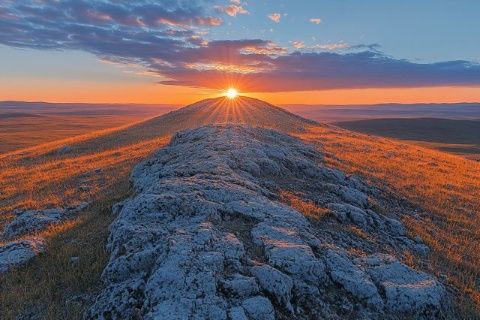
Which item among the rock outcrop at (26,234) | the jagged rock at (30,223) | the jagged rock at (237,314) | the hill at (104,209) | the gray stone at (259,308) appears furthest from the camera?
the jagged rock at (30,223)

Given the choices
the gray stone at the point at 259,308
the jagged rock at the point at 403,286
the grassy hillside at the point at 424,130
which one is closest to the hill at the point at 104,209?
the jagged rock at the point at 403,286

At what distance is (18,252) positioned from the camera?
36.4 feet

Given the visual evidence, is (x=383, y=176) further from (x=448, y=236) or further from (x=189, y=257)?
(x=189, y=257)

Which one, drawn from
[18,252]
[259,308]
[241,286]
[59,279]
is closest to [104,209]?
[18,252]

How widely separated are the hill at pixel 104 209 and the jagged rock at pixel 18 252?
24 centimetres

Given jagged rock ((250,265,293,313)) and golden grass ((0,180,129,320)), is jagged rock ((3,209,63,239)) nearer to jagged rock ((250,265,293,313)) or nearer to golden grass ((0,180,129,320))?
golden grass ((0,180,129,320))

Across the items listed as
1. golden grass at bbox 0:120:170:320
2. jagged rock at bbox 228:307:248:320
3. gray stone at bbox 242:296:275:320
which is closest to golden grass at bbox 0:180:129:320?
golden grass at bbox 0:120:170:320

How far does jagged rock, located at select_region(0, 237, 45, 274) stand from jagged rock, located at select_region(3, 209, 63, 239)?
3191 millimetres

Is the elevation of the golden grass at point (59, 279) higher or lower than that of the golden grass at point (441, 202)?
higher

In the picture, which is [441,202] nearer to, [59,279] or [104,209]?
[104,209]

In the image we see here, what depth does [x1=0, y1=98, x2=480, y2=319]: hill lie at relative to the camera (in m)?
9.60

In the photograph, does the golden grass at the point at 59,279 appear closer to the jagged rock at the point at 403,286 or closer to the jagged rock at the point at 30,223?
the jagged rock at the point at 30,223

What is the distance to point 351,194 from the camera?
17.3 meters

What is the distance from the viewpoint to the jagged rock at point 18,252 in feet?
34.9
